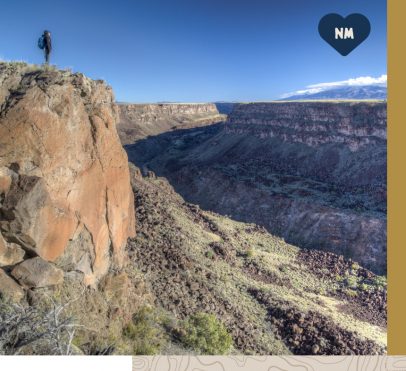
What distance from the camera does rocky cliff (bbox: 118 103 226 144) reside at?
210 ft

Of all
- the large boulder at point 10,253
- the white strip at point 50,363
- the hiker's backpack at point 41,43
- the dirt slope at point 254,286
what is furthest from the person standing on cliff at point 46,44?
the dirt slope at point 254,286

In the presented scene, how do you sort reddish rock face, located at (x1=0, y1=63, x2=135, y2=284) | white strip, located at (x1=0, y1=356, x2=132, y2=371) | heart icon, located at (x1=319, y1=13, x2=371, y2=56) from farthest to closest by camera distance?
heart icon, located at (x1=319, y1=13, x2=371, y2=56) < reddish rock face, located at (x1=0, y1=63, x2=135, y2=284) < white strip, located at (x1=0, y1=356, x2=132, y2=371)

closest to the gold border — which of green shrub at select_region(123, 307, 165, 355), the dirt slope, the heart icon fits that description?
the heart icon

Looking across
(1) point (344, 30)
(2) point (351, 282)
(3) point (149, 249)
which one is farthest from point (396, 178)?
(2) point (351, 282)

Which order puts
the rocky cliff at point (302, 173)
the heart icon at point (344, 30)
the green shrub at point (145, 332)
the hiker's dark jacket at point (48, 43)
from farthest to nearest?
the rocky cliff at point (302, 173)
the hiker's dark jacket at point (48, 43)
the green shrub at point (145, 332)
the heart icon at point (344, 30)

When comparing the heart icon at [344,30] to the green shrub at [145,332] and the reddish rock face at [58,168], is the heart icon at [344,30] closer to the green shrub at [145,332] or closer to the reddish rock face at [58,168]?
the reddish rock face at [58,168]

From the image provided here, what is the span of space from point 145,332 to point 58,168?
354 cm

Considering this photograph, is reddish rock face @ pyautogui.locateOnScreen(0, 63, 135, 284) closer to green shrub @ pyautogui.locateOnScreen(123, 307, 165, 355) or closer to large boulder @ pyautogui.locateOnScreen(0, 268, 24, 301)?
large boulder @ pyautogui.locateOnScreen(0, 268, 24, 301)

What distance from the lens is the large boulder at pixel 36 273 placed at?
19.3ft

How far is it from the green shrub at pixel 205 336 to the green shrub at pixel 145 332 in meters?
0.60

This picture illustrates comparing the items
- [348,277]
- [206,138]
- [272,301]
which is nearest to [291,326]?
[272,301]

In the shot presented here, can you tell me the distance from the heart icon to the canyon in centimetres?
444

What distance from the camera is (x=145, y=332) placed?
8.13m

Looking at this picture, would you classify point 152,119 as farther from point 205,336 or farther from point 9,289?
point 9,289
